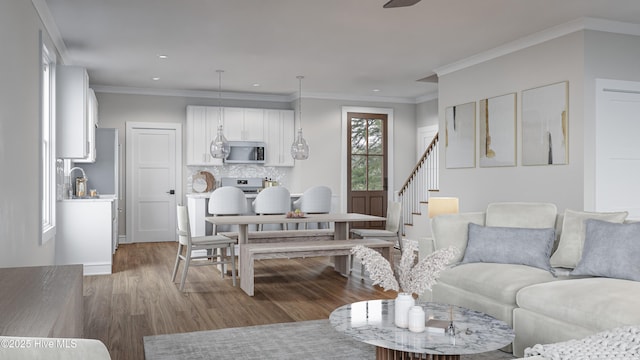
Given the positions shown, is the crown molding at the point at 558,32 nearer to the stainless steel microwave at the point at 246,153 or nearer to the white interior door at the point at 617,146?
the white interior door at the point at 617,146

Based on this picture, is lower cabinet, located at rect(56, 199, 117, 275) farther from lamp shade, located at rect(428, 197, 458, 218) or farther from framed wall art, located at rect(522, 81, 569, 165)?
framed wall art, located at rect(522, 81, 569, 165)

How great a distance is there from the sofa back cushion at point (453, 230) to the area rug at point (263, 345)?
1047 millimetres

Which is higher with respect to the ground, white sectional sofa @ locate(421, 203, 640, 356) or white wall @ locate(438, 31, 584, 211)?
white wall @ locate(438, 31, 584, 211)

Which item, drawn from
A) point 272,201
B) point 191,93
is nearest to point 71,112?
point 272,201

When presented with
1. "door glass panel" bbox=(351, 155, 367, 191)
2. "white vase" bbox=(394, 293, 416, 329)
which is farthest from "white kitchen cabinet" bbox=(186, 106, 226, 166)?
"white vase" bbox=(394, 293, 416, 329)

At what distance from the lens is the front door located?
32.5ft

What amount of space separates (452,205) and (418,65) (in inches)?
85.6

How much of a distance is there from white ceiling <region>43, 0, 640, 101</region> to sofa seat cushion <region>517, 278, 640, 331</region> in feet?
8.41

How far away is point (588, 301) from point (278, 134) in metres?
7.32

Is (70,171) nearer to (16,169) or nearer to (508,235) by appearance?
(16,169)

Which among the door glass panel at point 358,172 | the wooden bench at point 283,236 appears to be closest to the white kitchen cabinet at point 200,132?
the door glass panel at point 358,172

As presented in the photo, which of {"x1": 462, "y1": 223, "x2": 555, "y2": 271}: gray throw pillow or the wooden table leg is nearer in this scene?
the wooden table leg

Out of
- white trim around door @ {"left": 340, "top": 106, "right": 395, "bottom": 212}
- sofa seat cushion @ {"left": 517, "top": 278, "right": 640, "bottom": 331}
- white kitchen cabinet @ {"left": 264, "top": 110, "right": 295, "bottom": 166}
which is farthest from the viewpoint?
white trim around door @ {"left": 340, "top": 106, "right": 395, "bottom": 212}

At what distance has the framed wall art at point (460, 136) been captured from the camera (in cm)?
670
